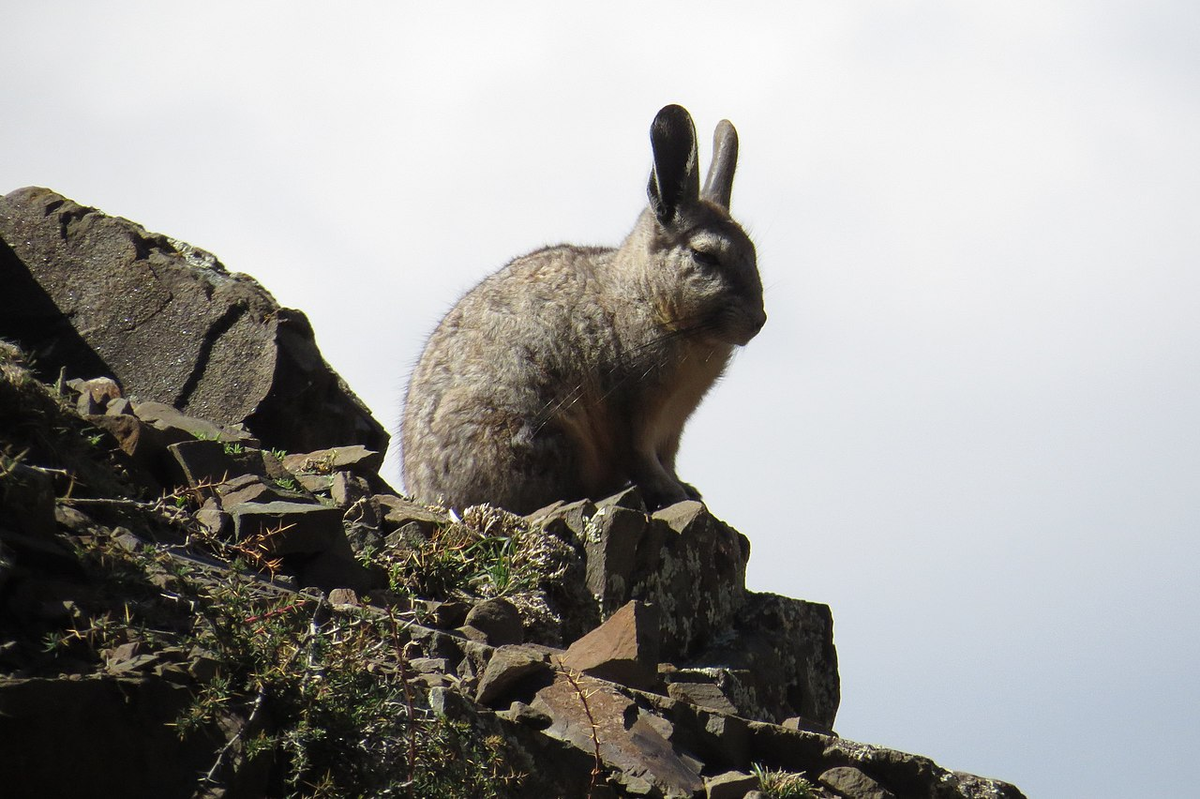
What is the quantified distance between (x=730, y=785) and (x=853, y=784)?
687 millimetres

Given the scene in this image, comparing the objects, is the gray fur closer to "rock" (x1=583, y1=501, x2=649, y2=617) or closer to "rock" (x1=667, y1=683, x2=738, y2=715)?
"rock" (x1=583, y1=501, x2=649, y2=617)

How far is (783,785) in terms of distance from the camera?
14.5 feet

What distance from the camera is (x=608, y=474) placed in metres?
8.37

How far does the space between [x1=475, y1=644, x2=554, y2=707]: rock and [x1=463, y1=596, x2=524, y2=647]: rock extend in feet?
1.48

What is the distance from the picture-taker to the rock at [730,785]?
14.1 ft

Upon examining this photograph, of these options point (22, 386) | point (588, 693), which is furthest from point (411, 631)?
point (22, 386)

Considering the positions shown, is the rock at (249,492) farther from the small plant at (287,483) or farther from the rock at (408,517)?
the rock at (408,517)

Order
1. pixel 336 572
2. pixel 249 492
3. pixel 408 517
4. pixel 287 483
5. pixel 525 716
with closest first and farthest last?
pixel 525 716
pixel 336 572
pixel 249 492
pixel 287 483
pixel 408 517

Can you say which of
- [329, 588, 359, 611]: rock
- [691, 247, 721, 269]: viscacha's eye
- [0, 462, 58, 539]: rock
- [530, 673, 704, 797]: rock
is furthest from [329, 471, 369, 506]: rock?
[691, 247, 721, 269]: viscacha's eye

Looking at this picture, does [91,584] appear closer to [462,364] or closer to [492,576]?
[492,576]

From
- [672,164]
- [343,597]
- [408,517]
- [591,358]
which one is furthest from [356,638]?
[672,164]

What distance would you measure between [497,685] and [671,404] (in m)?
4.63

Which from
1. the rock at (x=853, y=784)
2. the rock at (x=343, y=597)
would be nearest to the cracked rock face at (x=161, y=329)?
the rock at (x=343, y=597)

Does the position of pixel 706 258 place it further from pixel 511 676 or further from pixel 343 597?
pixel 511 676
